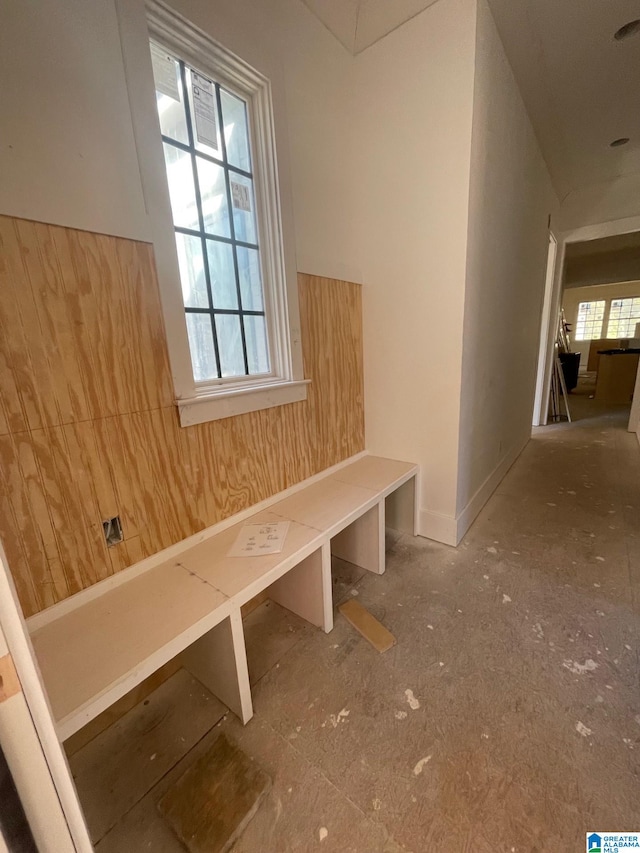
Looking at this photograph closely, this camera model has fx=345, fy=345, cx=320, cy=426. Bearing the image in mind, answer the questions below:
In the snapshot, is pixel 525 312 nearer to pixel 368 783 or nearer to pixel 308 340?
pixel 308 340

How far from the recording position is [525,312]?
3012mm

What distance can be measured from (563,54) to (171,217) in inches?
97.4

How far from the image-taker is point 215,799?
0.97 meters

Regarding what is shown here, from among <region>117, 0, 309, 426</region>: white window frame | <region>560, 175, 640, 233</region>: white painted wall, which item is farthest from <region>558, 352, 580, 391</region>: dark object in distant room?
<region>117, 0, 309, 426</region>: white window frame

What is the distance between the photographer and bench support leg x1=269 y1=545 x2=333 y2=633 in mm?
1494

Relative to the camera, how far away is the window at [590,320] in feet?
35.5

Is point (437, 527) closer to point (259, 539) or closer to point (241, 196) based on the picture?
point (259, 539)

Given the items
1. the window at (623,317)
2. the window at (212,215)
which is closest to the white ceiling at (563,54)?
the window at (212,215)

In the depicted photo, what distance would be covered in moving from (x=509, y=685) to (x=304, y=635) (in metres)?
0.81

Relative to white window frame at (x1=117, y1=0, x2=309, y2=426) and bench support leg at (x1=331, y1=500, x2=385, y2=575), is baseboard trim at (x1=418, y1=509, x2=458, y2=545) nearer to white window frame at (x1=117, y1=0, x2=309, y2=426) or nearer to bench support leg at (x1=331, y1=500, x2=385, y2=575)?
bench support leg at (x1=331, y1=500, x2=385, y2=575)

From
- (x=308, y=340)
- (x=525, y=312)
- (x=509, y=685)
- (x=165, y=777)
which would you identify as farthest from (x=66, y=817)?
(x=525, y=312)

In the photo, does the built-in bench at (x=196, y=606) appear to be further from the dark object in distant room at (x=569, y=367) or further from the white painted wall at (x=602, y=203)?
the dark object in distant room at (x=569, y=367)

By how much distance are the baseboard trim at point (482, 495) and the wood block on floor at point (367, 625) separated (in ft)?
2.62

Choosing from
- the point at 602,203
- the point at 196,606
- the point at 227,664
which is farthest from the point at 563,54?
the point at 227,664
